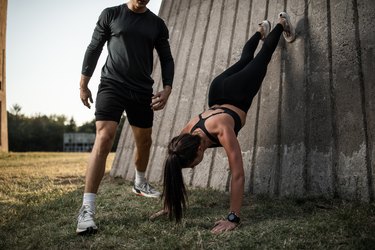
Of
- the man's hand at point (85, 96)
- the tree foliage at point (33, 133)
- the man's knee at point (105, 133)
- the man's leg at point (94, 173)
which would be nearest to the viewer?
the man's leg at point (94, 173)

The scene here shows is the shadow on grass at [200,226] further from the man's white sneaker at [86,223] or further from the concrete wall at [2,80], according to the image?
the concrete wall at [2,80]

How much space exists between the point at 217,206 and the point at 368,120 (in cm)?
140

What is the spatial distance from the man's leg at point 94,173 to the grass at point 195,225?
9cm

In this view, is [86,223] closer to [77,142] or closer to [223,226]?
[223,226]

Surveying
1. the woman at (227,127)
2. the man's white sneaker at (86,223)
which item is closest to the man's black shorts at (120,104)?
the woman at (227,127)

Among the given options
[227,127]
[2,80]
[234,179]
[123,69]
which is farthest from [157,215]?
[2,80]

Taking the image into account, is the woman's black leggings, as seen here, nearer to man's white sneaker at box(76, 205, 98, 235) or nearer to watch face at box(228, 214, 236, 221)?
watch face at box(228, 214, 236, 221)

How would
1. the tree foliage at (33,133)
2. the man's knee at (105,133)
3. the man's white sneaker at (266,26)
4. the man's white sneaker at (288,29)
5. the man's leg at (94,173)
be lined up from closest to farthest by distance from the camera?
the man's leg at (94,173)
the man's knee at (105,133)
the man's white sneaker at (288,29)
the man's white sneaker at (266,26)
the tree foliage at (33,133)

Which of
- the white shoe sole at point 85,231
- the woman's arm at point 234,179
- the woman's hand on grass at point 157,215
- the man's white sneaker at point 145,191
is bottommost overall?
the white shoe sole at point 85,231

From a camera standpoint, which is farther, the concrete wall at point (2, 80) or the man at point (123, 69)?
the concrete wall at point (2, 80)

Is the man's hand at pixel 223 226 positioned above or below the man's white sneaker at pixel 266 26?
below

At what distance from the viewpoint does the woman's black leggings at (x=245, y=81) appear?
295cm

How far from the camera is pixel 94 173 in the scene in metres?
2.40

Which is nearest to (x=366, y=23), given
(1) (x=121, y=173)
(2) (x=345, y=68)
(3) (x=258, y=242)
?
(2) (x=345, y=68)
